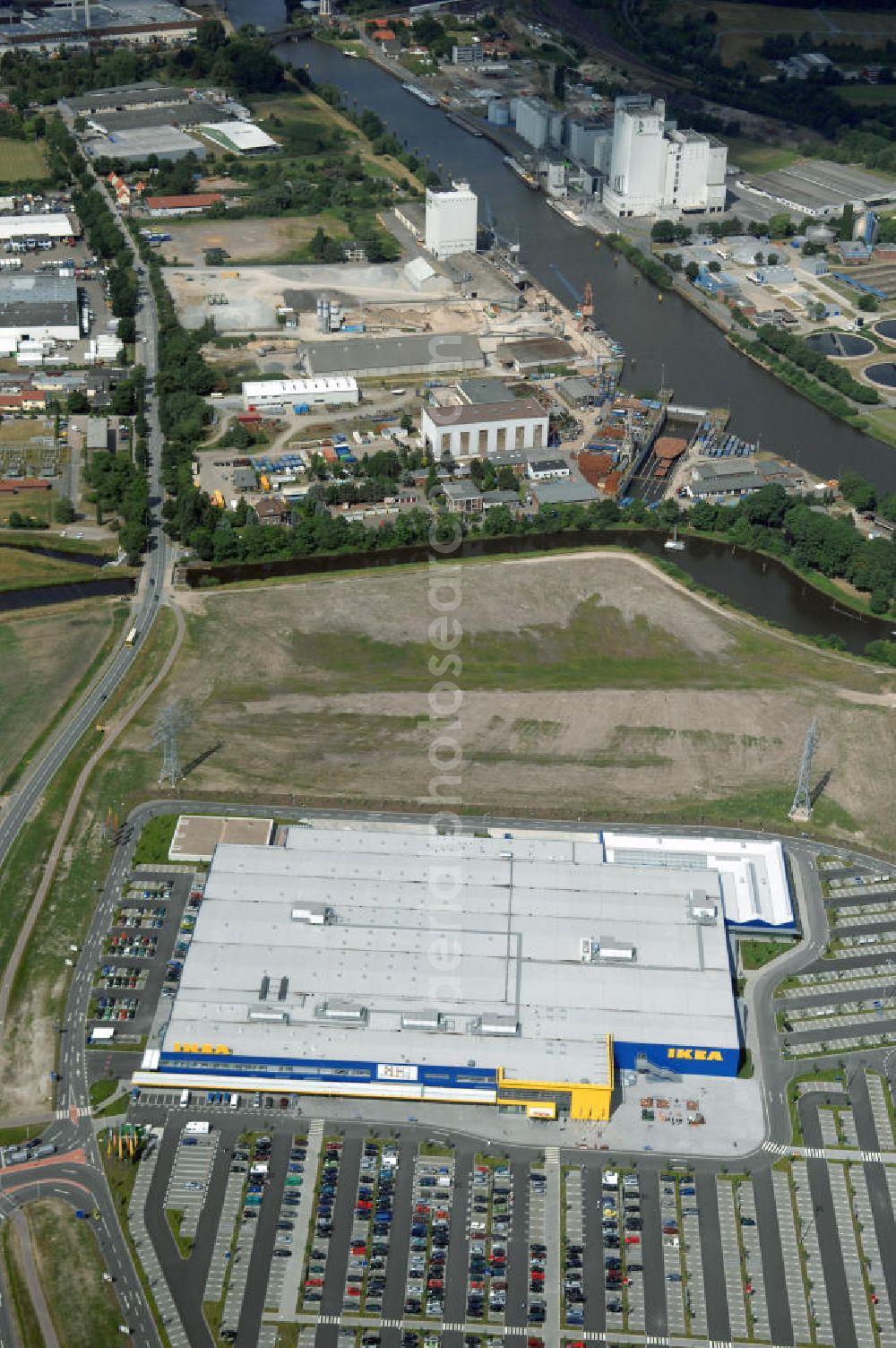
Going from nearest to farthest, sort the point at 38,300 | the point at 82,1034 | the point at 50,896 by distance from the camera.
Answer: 1. the point at 82,1034
2. the point at 50,896
3. the point at 38,300

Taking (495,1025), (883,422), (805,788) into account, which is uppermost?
(883,422)

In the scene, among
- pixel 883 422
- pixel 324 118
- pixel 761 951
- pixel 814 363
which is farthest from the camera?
pixel 324 118

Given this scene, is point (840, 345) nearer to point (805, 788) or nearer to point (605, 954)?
point (805, 788)

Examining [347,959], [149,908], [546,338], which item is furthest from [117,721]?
[546,338]

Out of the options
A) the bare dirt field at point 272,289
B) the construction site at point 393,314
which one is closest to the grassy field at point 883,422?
the construction site at point 393,314

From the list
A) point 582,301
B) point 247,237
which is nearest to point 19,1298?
point 582,301

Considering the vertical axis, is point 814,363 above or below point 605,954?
above

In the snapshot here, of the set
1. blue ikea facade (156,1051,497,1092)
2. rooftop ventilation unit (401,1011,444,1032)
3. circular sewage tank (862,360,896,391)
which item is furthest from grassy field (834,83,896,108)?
blue ikea facade (156,1051,497,1092)

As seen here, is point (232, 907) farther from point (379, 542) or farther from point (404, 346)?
point (404, 346)
